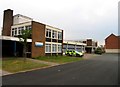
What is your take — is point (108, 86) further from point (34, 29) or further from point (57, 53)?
point (57, 53)

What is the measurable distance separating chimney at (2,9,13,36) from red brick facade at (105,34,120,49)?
191 ft

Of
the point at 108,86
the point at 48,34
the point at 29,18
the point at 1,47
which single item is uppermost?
the point at 29,18

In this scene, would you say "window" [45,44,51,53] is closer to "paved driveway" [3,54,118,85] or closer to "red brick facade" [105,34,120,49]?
"paved driveway" [3,54,118,85]

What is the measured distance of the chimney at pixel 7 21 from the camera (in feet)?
118

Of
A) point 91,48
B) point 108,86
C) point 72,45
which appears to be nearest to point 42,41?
point 72,45

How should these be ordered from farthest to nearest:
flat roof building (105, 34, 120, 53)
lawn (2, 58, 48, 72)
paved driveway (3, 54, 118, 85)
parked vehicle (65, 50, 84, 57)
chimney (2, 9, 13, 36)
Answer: flat roof building (105, 34, 120, 53)
parked vehicle (65, 50, 84, 57)
chimney (2, 9, 13, 36)
lawn (2, 58, 48, 72)
paved driveway (3, 54, 118, 85)

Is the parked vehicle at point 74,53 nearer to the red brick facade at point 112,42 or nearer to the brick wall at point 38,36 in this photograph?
the brick wall at point 38,36

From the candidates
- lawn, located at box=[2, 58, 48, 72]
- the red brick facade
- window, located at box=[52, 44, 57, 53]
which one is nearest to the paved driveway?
lawn, located at box=[2, 58, 48, 72]

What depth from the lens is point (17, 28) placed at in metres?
33.8

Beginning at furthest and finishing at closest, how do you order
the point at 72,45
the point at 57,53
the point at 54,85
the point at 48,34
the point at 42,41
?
the point at 72,45
the point at 57,53
the point at 48,34
the point at 42,41
the point at 54,85

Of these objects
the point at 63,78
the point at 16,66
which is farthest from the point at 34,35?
the point at 63,78

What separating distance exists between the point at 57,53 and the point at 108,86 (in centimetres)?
2894

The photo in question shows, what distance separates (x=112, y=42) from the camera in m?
84.1

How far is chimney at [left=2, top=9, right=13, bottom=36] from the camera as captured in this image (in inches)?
1417
